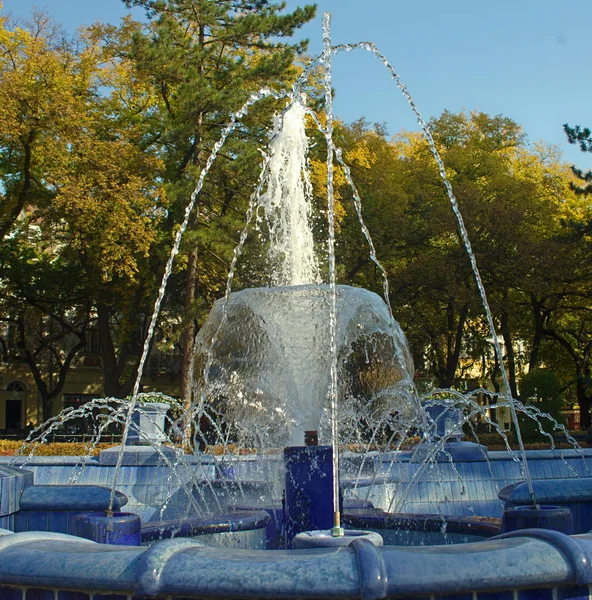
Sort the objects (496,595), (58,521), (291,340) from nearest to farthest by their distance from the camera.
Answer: (496,595) < (58,521) < (291,340)

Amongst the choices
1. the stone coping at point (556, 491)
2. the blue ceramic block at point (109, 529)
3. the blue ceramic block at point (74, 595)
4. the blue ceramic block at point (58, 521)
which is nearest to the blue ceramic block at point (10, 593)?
→ the blue ceramic block at point (74, 595)

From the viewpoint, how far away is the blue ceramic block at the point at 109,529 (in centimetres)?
494

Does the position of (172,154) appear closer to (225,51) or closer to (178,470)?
(225,51)

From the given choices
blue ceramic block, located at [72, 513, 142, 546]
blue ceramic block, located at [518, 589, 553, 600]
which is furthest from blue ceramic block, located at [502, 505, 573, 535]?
blue ceramic block, located at [72, 513, 142, 546]

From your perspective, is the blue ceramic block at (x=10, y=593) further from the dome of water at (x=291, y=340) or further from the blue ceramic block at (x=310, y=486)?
the dome of water at (x=291, y=340)

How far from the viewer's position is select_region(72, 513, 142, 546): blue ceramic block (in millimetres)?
4938

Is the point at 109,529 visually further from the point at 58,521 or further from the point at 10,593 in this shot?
the point at 10,593

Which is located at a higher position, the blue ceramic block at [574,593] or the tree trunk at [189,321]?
the tree trunk at [189,321]

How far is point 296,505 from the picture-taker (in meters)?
6.24

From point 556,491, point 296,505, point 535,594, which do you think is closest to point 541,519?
point 556,491

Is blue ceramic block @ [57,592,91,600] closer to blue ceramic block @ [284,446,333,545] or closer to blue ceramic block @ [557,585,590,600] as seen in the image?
blue ceramic block @ [557,585,590,600]

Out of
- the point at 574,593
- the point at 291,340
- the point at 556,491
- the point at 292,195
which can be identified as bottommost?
the point at 574,593

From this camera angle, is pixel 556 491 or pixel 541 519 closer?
pixel 541 519

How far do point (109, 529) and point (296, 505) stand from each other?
167cm
